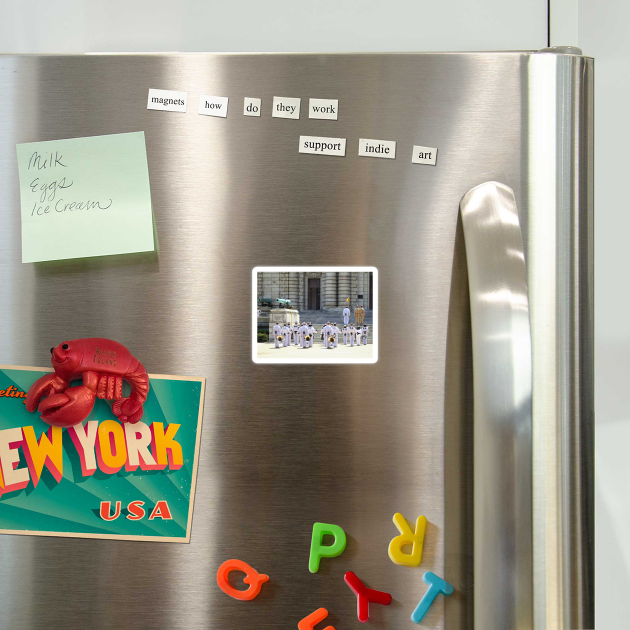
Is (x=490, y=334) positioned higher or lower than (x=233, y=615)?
higher

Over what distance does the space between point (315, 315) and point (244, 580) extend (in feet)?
0.95

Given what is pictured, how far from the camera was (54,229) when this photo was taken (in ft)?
1.73

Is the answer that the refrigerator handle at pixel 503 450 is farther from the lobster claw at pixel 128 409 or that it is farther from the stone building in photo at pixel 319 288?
the lobster claw at pixel 128 409

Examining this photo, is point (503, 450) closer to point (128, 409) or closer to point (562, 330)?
point (562, 330)

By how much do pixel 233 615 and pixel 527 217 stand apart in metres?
0.52

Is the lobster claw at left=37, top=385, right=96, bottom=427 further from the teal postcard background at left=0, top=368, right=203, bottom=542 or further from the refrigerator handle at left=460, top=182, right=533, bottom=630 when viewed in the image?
the refrigerator handle at left=460, top=182, right=533, bottom=630

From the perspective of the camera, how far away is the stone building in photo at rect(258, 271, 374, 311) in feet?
1.70

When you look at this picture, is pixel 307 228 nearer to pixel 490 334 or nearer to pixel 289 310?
pixel 289 310

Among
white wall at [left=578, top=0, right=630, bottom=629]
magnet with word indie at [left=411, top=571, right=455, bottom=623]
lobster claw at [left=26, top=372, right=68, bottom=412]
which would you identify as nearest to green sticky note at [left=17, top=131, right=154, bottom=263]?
lobster claw at [left=26, top=372, right=68, bottom=412]

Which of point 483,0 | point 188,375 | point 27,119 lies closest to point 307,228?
point 188,375

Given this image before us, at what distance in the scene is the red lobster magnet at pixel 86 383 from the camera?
1.64 feet

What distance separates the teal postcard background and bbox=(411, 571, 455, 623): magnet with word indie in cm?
25

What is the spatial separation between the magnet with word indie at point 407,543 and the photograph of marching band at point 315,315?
0.18m

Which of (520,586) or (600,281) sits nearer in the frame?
(520,586)
